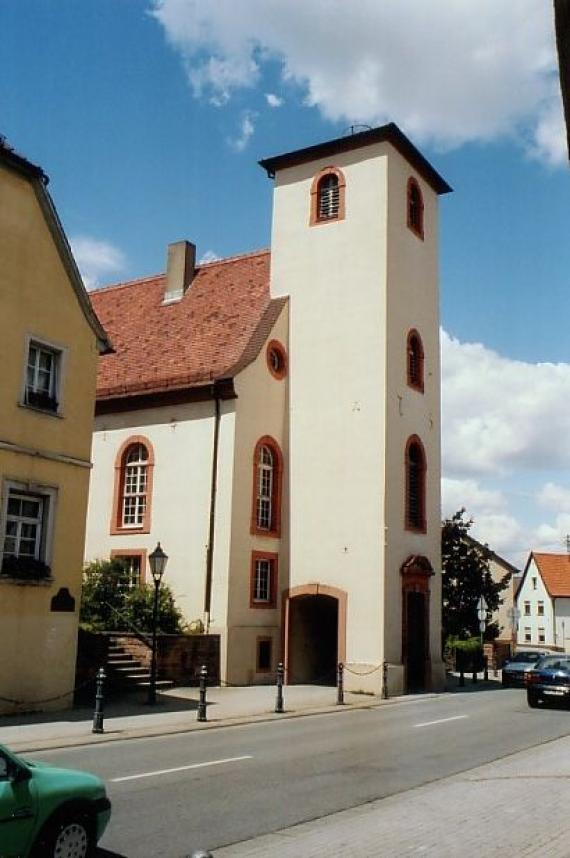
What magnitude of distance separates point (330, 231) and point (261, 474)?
351 inches

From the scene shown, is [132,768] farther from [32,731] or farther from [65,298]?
[65,298]

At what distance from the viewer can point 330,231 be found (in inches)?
1201

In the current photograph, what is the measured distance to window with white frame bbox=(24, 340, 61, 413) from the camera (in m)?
18.8

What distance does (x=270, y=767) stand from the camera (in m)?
12.2

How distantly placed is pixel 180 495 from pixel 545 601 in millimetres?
60805

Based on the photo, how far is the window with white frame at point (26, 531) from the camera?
1766cm

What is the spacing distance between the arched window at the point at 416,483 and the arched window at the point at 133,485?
869cm

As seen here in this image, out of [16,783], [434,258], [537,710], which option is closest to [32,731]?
[16,783]

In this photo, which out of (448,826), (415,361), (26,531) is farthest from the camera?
(415,361)

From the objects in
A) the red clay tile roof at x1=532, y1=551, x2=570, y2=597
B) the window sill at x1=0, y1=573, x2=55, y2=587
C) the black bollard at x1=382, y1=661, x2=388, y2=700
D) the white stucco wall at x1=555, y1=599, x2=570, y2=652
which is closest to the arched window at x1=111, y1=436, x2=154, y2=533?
the black bollard at x1=382, y1=661, x2=388, y2=700

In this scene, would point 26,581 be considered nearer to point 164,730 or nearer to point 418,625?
point 164,730

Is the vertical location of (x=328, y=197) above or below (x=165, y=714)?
above

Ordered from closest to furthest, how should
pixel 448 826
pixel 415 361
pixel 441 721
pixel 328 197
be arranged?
pixel 448 826 → pixel 441 721 → pixel 415 361 → pixel 328 197

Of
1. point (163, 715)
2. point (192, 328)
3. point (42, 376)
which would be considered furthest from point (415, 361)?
point (163, 715)
